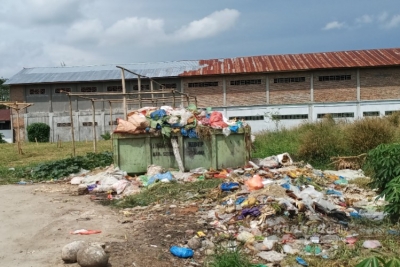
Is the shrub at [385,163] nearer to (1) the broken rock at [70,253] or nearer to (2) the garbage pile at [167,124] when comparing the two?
(1) the broken rock at [70,253]

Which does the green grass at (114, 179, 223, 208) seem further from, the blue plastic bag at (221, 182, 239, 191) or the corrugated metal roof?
the corrugated metal roof

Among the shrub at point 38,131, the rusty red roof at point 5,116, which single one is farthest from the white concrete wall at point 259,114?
the rusty red roof at point 5,116

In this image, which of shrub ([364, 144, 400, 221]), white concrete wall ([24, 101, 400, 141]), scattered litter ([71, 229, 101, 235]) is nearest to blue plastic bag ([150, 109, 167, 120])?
scattered litter ([71, 229, 101, 235])

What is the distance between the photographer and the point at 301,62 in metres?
26.6

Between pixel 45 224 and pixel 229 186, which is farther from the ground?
pixel 229 186

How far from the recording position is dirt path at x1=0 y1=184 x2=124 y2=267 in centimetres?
494

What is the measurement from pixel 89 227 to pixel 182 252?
6.65 ft

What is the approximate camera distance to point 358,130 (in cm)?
1272

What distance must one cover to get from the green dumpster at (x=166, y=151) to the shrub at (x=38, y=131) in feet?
67.3

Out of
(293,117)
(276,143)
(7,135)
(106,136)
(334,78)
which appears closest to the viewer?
(276,143)

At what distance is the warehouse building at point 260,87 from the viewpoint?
82.9 ft

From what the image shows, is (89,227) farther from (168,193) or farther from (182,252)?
(168,193)

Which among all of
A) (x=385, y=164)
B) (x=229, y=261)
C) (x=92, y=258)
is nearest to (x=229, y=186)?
(x=385, y=164)

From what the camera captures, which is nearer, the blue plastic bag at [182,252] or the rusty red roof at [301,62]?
the blue plastic bag at [182,252]
